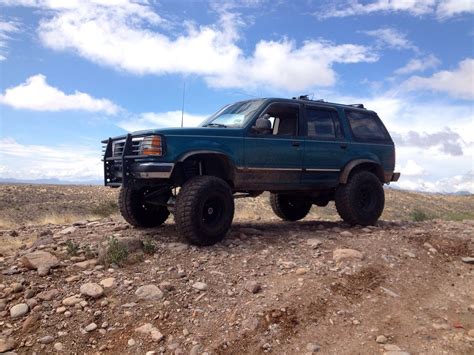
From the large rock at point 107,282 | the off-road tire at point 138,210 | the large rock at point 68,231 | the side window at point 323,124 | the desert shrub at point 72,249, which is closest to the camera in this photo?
the large rock at point 107,282

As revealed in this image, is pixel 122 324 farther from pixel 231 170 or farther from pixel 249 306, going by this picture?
pixel 231 170

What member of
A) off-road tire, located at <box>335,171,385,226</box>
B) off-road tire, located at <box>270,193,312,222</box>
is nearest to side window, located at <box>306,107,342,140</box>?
off-road tire, located at <box>335,171,385,226</box>

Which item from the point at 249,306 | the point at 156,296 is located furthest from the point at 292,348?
the point at 156,296

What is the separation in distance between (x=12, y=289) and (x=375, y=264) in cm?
447

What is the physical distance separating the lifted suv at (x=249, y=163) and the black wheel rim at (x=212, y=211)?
0.01m

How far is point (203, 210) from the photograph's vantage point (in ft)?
19.9

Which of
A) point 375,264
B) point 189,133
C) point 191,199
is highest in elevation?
point 189,133

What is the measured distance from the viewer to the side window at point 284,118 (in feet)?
24.2

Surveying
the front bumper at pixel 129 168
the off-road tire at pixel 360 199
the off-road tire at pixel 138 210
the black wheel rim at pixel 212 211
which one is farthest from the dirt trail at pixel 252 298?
the off-road tire at pixel 360 199

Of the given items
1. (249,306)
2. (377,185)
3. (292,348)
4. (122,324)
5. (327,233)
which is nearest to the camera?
(292,348)

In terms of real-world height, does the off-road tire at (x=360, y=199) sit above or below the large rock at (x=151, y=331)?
above

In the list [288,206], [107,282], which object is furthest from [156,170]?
[288,206]

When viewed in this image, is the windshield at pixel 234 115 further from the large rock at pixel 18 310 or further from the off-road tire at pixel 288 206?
the large rock at pixel 18 310

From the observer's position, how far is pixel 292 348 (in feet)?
13.2
